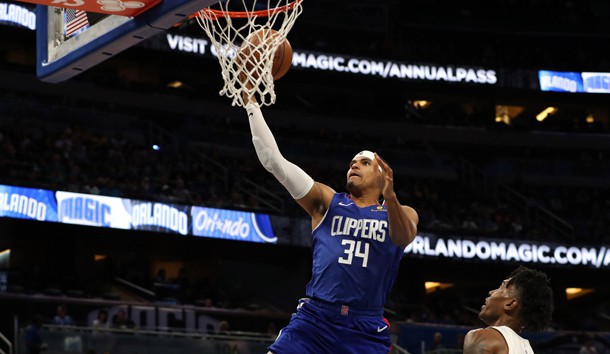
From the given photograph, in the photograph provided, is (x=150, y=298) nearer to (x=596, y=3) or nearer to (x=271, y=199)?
(x=271, y=199)

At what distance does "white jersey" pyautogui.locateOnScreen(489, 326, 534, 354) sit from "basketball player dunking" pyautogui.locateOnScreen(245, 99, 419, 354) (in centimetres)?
112

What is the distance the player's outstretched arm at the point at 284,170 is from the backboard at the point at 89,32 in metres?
0.77

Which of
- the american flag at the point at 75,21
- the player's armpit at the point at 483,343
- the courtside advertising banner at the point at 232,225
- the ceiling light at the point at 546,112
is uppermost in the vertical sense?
the ceiling light at the point at 546,112

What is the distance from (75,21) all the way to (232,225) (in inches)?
687

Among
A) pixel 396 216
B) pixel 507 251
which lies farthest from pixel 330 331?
pixel 507 251

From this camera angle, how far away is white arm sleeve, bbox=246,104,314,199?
643cm

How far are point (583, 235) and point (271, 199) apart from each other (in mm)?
9430

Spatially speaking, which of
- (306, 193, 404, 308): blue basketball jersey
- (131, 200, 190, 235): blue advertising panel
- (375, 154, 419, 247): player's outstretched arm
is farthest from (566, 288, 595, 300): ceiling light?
(375, 154, 419, 247): player's outstretched arm

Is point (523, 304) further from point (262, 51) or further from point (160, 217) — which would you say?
point (160, 217)

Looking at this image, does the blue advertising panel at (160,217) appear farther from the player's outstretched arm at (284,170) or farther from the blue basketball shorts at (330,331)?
the blue basketball shorts at (330,331)

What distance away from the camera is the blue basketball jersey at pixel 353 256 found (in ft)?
21.2

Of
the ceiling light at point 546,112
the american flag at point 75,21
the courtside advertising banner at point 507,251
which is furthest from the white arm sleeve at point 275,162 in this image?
the ceiling light at point 546,112

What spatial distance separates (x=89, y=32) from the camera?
737 cm

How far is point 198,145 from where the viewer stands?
2942 centimetres
